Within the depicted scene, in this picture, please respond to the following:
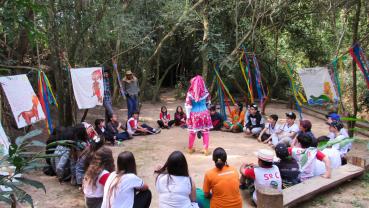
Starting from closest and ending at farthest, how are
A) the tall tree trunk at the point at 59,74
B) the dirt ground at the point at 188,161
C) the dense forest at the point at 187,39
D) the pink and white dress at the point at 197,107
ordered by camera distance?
the dirt ground at the point at 188,161
the pink and white dress at the point at 197,107
the tall tree trunk at the point at 59,74
the dense forest at the point at 187,39

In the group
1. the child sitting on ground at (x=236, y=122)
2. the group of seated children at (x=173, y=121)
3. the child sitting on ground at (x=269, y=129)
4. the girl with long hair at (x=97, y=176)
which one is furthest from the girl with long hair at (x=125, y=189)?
the group of seated children at (x=173, y=121)

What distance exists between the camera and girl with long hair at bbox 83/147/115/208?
10.1 feet

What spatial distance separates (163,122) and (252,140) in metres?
2.31

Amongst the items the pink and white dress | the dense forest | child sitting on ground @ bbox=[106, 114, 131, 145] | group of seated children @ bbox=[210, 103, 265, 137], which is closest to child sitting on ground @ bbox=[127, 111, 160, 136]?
child sitting on ground @ bbox=[106, 114, 131, 145]

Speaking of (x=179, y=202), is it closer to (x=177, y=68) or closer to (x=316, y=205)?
(x=316, y=205)

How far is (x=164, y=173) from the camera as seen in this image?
9.62 ft

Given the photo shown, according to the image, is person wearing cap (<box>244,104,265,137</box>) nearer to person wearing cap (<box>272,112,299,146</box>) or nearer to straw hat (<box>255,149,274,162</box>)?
person wearing cap (<box>272,112,299,146</box>)

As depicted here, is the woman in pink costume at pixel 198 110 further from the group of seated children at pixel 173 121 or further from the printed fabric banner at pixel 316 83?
the group of seated children at pixel 173 121

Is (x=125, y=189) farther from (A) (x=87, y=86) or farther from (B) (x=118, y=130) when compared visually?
(B) (x=118, y=130)

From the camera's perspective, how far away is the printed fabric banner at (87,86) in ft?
21.4

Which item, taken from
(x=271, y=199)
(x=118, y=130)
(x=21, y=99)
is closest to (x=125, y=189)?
(x=271, y=199)

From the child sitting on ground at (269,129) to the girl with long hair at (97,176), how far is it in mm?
4567

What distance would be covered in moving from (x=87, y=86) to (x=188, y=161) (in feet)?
8.03

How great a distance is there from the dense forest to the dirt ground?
154 cm
